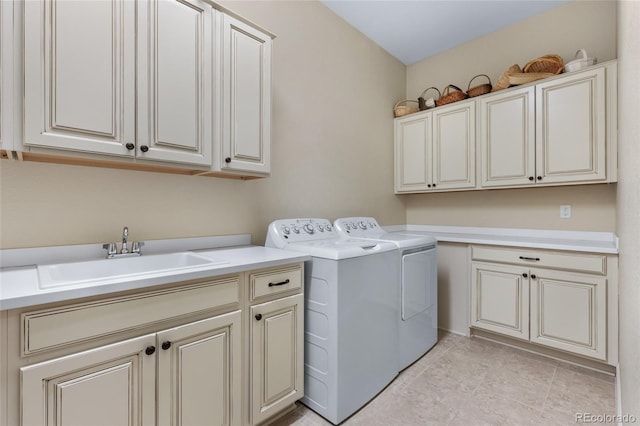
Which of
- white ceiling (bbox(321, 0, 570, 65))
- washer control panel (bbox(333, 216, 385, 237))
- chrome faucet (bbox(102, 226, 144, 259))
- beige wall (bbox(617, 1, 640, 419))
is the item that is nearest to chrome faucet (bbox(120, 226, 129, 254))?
chrome faucet (bbox(102, 226, 144, 259))

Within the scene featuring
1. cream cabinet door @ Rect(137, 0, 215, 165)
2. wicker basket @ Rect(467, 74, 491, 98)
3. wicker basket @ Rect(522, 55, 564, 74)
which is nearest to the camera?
cream cabinet door @ Rect(137, 0, 215, 165)

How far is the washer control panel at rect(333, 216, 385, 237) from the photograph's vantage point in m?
2.45

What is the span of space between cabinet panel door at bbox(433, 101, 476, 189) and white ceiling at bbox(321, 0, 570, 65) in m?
0.74

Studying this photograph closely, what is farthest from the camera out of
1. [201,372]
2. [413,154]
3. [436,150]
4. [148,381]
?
[413,154]

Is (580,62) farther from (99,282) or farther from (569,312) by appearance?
(99,282)

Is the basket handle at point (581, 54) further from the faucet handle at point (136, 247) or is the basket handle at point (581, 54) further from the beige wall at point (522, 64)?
the faucet handle at point (136, 247)

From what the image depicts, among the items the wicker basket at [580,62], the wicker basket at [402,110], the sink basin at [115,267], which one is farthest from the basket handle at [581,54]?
the sink basin at [115,267]

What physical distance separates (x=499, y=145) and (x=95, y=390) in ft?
10.2

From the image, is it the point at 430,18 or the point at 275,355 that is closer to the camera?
the point at 275,355

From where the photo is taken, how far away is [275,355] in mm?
1507

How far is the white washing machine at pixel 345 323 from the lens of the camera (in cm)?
161

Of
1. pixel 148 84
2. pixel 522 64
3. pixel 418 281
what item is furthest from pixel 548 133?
pixel 148 84

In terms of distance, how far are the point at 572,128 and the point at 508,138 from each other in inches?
16.9

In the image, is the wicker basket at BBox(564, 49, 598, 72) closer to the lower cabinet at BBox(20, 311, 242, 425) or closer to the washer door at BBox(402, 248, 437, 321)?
the washer door at BBox(402, 248, 437, 321)
